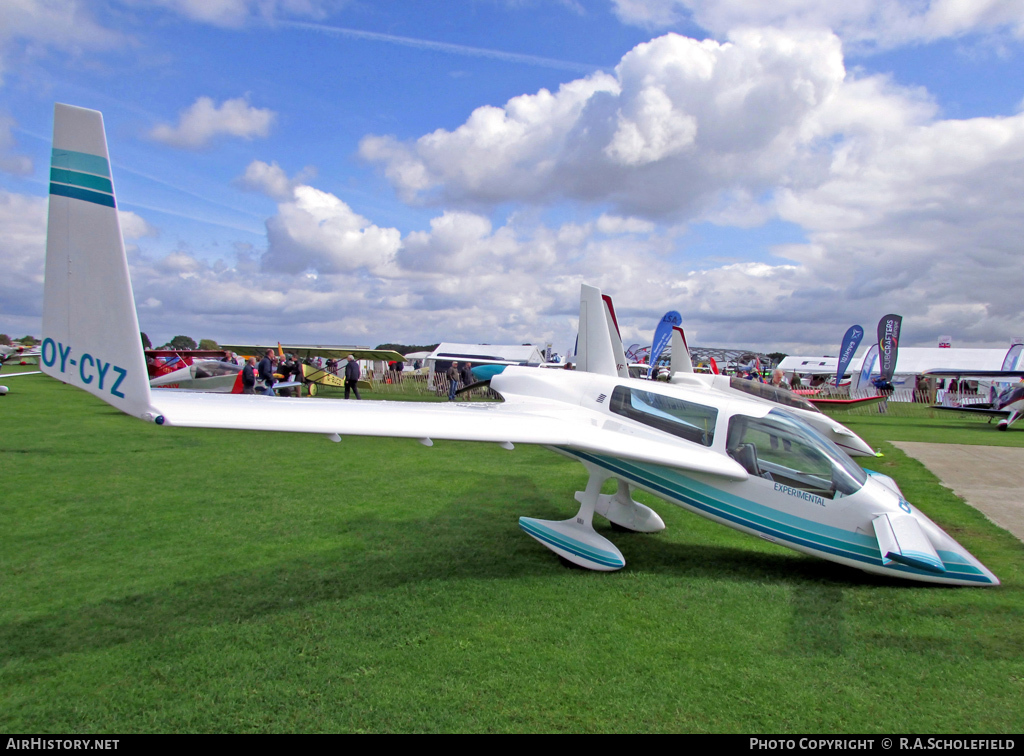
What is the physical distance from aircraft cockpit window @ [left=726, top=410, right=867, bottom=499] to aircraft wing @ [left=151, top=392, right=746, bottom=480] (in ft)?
0.66

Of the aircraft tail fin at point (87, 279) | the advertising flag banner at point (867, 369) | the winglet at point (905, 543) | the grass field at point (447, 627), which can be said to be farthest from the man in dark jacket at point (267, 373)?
the advertising flag banner at point (867, 369)

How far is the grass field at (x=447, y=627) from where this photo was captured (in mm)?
3041

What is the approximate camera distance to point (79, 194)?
311 cm

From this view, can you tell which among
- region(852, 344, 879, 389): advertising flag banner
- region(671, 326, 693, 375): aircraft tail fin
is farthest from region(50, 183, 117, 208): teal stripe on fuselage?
region(852, 344, 879, 389): advertising flag banner

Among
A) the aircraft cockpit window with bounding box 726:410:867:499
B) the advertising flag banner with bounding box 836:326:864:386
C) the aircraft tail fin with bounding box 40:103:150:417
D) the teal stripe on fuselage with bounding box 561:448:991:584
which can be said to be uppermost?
the advertising flag banner with bounding box 836:326:864:386

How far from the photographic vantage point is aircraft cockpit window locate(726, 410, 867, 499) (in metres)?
4.70

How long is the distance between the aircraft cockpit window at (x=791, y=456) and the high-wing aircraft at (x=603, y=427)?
0.01 metres

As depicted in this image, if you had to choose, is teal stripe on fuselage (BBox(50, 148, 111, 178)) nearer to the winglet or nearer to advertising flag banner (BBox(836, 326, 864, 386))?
the winglet

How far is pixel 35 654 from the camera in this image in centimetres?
349

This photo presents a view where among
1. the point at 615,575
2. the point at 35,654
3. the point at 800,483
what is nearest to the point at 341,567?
the point at 35,654

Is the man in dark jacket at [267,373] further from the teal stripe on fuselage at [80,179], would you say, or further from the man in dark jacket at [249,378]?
the teal stripe on fuselage at [80,179]

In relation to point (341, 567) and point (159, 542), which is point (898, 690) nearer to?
point (341, 567)

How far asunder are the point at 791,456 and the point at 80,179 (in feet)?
18.0

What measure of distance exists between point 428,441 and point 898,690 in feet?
11.2
